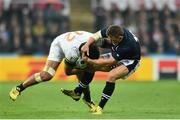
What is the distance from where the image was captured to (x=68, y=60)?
50.7 feet

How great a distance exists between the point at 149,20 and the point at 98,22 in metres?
2.34

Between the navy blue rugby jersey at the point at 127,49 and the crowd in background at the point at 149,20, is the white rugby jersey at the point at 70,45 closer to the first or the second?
the navy blue rugby jersey at the point at 127,49

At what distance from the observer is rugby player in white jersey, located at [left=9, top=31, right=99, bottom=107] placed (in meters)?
15.2

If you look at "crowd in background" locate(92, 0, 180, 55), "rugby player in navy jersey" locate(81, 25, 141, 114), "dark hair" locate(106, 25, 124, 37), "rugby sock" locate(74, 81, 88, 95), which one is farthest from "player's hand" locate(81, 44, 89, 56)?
"crowd in background" locate(92, 0, 180, 55)

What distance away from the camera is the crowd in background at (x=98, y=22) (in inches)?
1216

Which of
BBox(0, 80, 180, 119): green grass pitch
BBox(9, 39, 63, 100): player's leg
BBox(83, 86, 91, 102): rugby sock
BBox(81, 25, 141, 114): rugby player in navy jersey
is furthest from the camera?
BBox(83, 86, 91, 102): rugby sock

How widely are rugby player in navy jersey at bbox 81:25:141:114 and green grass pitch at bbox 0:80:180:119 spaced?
0.56m

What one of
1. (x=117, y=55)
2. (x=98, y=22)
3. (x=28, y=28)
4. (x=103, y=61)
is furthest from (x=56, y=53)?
(x=98, y=22)

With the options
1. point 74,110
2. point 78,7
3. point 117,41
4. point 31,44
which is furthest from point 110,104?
point 78,7

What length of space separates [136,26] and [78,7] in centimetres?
302

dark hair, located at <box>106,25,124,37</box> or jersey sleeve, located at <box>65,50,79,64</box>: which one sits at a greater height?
dark hair, located at <box>106,25,124,37</box>

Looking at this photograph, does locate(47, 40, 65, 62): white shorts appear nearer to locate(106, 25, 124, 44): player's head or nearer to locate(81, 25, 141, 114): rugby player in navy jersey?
locate(81, 25, 141, 114): rugby player in navy jersey

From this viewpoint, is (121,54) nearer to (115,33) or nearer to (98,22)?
(115,33)

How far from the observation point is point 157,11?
3225 centimetres
